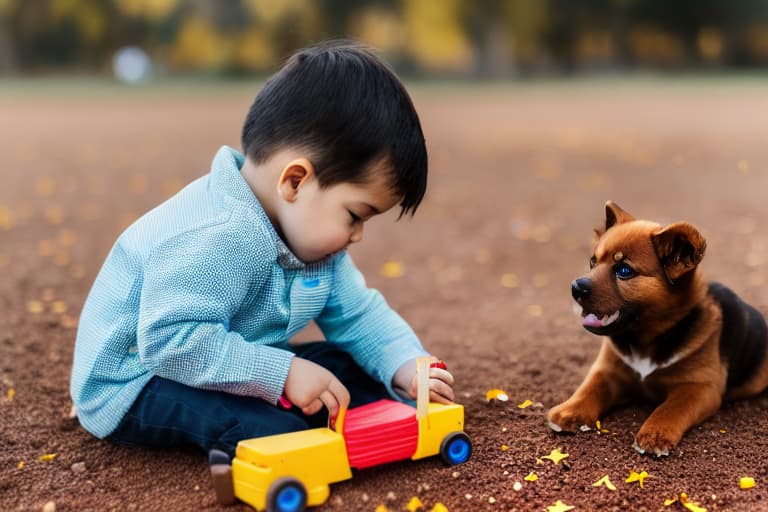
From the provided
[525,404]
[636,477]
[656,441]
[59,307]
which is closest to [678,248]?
[656,441]

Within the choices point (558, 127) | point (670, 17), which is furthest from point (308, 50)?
point (670, 17)

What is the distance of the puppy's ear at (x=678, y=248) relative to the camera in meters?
2.85

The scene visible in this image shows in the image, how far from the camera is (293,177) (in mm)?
2742

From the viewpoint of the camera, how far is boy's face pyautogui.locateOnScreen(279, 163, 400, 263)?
2.74 m

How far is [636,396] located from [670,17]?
29.5 meters

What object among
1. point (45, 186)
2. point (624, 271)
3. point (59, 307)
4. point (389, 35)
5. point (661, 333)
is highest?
point (624, 271)

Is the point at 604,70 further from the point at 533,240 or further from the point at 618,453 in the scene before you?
the point at 618,453

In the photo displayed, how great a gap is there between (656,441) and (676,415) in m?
0.16

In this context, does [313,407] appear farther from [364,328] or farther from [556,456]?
[556,456]

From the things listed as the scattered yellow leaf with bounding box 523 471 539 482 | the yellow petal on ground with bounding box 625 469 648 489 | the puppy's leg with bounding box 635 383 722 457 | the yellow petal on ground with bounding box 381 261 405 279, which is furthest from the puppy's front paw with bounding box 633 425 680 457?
the yellow petal on ground with bounding box 381 261 405 279

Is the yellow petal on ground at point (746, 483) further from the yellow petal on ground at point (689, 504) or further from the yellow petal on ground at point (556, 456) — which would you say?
the yellow petal on ground at point (556, 456)

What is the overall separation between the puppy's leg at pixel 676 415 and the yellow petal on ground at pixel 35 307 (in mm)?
3650

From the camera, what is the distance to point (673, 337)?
124 inches

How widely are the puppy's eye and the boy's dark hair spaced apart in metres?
0.77
